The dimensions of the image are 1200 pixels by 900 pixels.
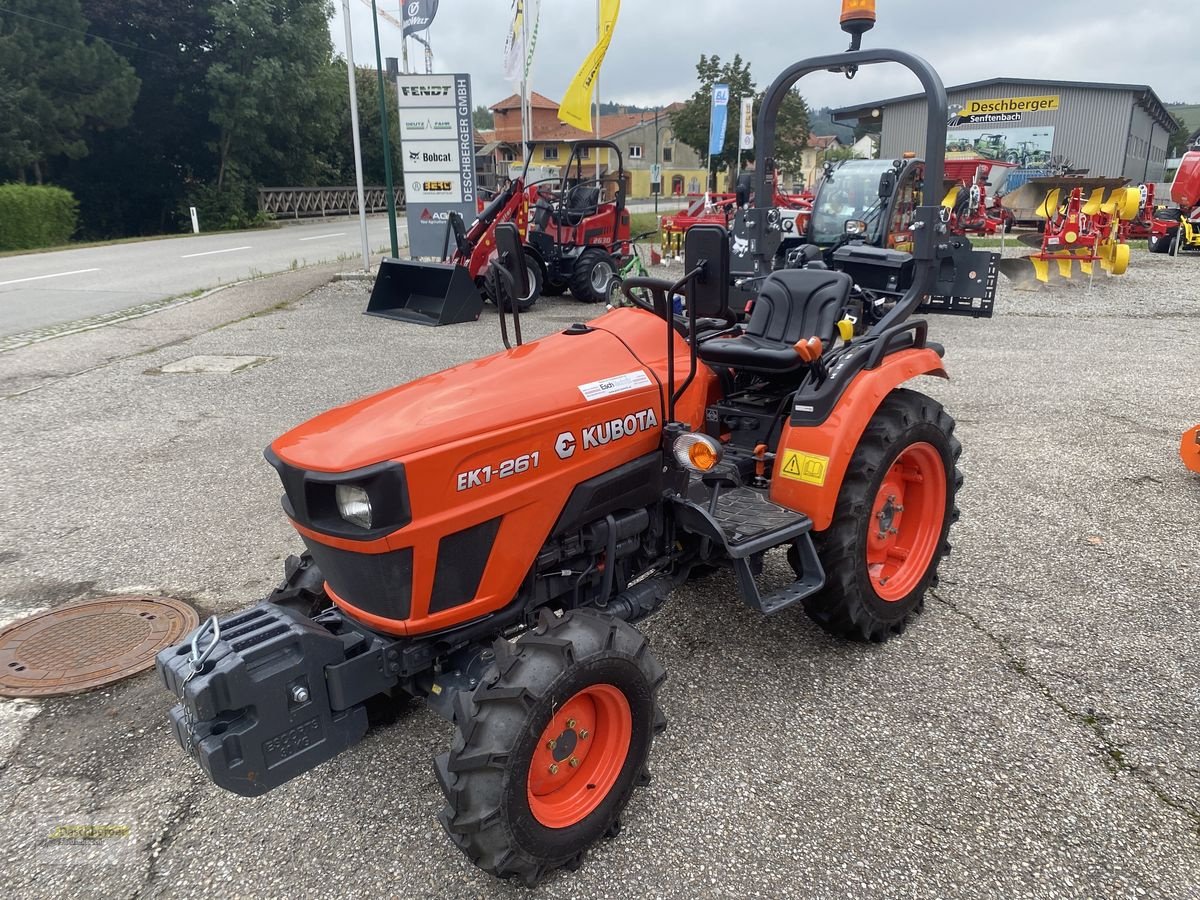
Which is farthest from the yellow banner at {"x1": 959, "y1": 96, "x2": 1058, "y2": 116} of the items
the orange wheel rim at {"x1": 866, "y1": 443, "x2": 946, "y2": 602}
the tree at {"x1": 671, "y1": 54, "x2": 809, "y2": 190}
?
the orange wheel rim at {"x1": 866, "y1": 443, "x2": 946, "y2": 602}

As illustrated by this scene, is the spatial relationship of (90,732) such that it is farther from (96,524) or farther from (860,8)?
(860,8)

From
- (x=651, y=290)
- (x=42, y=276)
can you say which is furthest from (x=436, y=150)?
(x=651, y=290)

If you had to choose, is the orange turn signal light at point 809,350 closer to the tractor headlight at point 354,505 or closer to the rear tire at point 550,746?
the rear tire at point 550,746

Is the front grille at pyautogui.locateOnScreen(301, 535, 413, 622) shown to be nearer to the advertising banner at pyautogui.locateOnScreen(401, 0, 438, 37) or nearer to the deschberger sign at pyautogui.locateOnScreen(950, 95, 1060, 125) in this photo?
the advertising banner at pyautogui.locateOnScreen(401, 0, 438, 37)

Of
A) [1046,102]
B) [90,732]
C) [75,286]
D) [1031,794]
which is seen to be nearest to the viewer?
[1031,794]

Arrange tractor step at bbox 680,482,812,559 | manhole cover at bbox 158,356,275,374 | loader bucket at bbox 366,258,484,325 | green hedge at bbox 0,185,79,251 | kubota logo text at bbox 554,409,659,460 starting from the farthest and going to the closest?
green hedge at bbox 0,185,79,251 < loader bucket at bbox 366,258,484,325 < manhole cover at bbox 158,356,275,374 < tractor step at bbox 680,482,812,559 < kubota logo text at bbox 554,409,659,460

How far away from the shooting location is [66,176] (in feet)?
88.6

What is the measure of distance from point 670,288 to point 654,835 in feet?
5.12

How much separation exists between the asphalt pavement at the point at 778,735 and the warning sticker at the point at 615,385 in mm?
1122

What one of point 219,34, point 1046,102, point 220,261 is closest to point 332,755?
point 220,261

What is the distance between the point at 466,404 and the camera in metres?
2.20

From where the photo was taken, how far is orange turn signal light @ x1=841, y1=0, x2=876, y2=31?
279 centimetres

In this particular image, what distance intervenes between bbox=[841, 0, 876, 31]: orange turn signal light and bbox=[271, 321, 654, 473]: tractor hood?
1.40 m

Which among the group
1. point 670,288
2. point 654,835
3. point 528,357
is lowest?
→ point 654,835
